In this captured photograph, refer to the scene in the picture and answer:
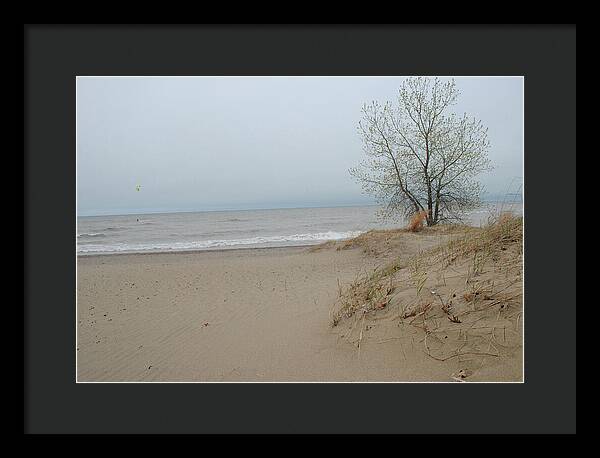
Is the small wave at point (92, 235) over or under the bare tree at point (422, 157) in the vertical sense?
under

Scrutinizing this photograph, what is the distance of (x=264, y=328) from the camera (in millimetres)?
1995

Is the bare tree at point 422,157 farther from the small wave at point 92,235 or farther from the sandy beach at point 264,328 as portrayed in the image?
the small wave at point 92,235

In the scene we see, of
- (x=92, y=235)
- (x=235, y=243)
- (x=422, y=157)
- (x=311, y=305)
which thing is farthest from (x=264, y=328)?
(x=422, y=157)

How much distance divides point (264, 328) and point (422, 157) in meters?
1.39

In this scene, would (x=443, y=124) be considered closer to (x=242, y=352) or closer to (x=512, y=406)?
(x=512, y=406)

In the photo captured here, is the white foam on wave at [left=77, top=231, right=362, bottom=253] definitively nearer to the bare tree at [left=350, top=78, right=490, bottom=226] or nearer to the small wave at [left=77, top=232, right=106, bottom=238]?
the small wave at [left=77, top=232, right=106, bottom=238]

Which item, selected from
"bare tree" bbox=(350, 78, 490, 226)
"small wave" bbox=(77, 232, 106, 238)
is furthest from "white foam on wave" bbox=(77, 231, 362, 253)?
"bare tree" bbox=(350, 78, 490, 226)

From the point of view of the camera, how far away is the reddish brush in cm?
234

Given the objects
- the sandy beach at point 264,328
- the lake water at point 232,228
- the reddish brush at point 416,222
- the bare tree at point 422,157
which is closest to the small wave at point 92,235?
the lake water at point 232,228

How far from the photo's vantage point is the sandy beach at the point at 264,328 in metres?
1.78

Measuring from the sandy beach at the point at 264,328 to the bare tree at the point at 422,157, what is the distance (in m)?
0.21

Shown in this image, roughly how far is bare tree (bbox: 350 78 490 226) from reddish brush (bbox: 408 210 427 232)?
0.03 meters
